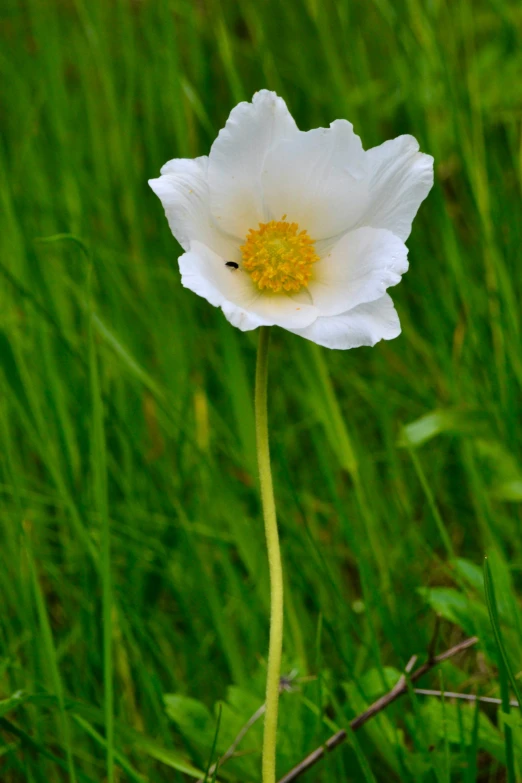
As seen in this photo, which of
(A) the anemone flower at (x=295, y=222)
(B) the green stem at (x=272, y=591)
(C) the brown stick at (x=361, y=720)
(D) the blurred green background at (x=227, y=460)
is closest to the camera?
(B) the green stem at (x=272, y=591)

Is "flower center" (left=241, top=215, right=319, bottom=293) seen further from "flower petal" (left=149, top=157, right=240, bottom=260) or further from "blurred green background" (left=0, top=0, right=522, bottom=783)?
"blurred green background" (left=0, top=0, right=522, bottom=783)

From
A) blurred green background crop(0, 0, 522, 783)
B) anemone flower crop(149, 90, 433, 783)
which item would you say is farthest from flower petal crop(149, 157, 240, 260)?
blurred green background crop(0, 0, 522, 783)

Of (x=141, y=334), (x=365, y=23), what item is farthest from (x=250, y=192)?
(x=365, y=23)

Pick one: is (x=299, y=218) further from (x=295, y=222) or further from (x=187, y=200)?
(x=187, y=200)

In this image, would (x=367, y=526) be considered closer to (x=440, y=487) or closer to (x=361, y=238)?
(x=440, y=487)

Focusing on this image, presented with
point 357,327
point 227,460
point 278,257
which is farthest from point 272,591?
point 227,460

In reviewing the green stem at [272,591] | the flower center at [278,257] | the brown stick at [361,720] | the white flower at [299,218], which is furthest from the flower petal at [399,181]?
the brown stick at [361,720]

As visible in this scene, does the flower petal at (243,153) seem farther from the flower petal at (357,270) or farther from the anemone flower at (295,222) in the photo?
the flower petal at (357,270)
